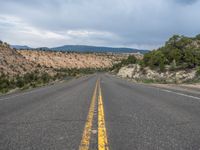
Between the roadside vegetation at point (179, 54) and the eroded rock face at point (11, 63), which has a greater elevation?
the roadside vegetation at point (179, 54)

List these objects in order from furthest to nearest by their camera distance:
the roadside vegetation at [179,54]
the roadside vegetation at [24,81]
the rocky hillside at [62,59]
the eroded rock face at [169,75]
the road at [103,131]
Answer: the rocky hillside at [62,59] < the roadside vegetation at [179,54] < the eroded rock face at [169,75] < the roadside vegetation at [24,81] < the road at [103,131]

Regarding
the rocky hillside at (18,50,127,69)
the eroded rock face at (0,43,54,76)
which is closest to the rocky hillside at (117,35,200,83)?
the eroded rock face at (0,43,54,76)

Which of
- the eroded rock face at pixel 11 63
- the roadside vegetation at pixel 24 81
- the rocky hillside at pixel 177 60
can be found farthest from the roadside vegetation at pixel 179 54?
the eroded rock face at pixel 11 63

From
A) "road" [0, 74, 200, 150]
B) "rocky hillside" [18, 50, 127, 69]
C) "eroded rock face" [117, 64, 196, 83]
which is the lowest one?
"rocky hillside" [18, 50, 127, 69]

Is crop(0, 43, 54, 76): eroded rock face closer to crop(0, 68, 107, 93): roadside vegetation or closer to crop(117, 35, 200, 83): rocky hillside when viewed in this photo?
crop(0, 68, 107, 93): roadside vegetation

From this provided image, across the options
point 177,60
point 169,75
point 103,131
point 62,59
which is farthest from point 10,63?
point 62,59

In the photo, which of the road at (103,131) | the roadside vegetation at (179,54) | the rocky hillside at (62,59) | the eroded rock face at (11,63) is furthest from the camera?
the rocky hillside at (62,59)

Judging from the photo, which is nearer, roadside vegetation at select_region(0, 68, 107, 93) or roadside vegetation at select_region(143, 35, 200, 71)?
roadside vegetation at select_region(0, 68, 107, 93)

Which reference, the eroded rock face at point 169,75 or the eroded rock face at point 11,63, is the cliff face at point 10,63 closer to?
the eroded rock face at point 11,63

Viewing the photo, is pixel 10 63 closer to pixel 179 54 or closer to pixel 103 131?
pixel 179 54

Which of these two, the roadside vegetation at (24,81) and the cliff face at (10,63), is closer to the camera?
the roadside vegetation at (24,81)

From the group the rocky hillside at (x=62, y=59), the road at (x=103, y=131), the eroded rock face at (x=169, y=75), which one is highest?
the road at (x=103, y=131)

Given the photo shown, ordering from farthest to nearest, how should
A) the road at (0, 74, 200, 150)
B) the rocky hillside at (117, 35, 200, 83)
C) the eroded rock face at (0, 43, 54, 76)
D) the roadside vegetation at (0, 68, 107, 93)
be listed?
1. the eroded rock face at (0, 43, 54, 76)
2. the rocky hillside at (117, 35, 200, 83)
3. the roadside vegetation at (0, 68, 107, 93)
4. the road at (0, 74, 200, 150)

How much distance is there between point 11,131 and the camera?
6.59 metres
